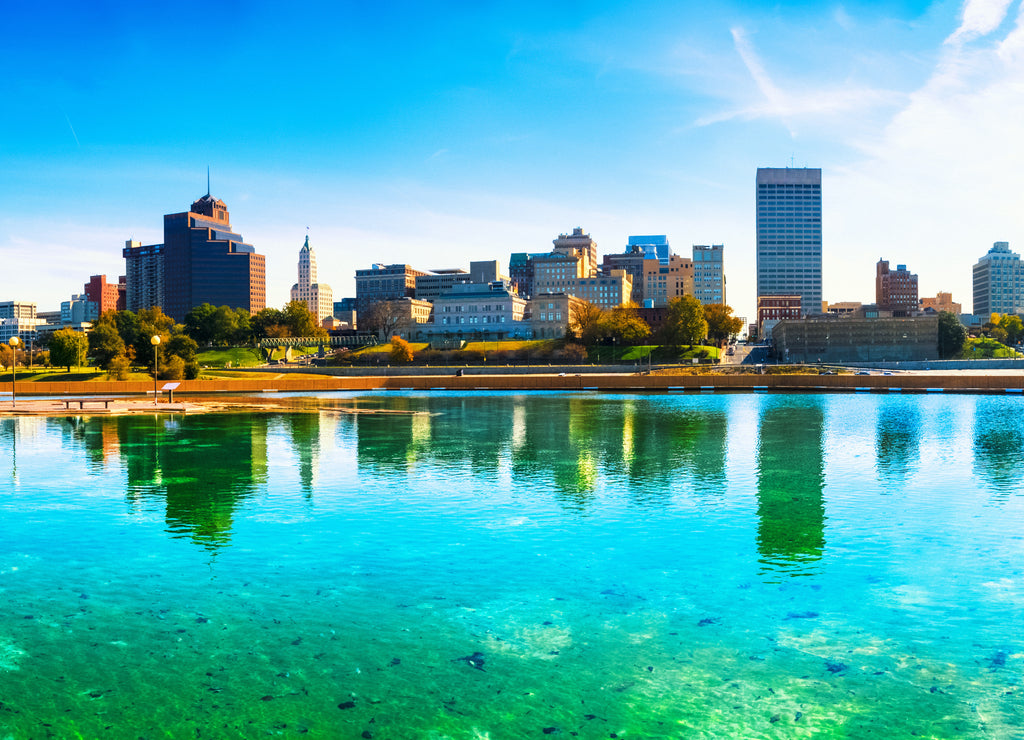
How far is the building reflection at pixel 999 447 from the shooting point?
18.8 m

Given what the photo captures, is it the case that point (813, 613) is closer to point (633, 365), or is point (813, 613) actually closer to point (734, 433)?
point (734, 433)

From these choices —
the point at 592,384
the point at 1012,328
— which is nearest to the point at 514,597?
the point at 592,384

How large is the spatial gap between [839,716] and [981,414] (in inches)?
1436

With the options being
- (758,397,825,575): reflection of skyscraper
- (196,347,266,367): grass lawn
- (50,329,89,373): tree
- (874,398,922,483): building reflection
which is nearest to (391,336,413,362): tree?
(196,347,266,367): grass lawn

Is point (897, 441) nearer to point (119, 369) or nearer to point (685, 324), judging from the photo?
point (119, 369)

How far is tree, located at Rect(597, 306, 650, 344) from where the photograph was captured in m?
124

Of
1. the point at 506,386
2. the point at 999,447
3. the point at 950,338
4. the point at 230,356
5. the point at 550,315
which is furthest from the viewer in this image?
the point at 550,315

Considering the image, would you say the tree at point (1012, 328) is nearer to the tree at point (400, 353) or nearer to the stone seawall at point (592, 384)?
the stone seawall at point (592, 384)

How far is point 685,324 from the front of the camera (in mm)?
119000

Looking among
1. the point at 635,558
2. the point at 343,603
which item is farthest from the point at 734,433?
the point at 343,603

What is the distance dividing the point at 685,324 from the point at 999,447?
95.3 m

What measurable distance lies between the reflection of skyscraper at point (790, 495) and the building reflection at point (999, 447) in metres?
4.05

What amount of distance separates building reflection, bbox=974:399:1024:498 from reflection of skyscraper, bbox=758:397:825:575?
13.3 ft

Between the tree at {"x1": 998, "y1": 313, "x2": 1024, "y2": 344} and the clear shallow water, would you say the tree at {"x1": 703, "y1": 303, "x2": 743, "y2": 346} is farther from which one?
the clear shallow water
